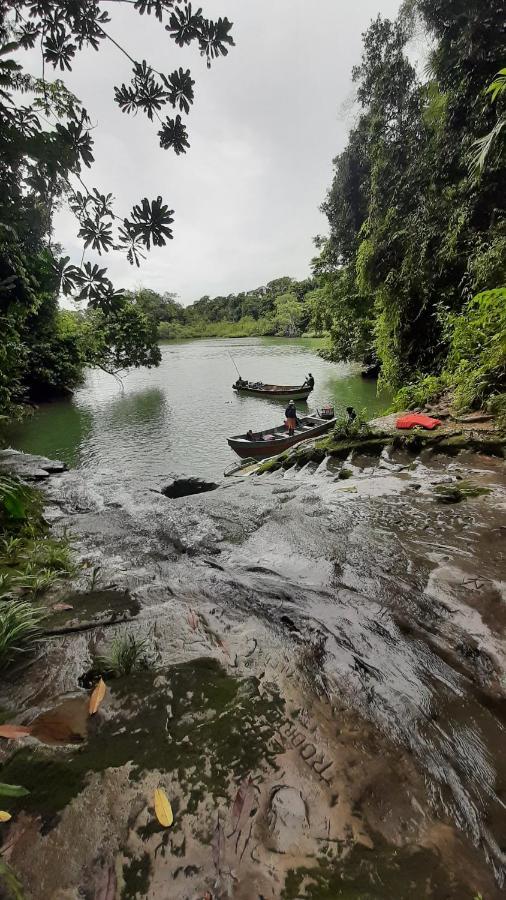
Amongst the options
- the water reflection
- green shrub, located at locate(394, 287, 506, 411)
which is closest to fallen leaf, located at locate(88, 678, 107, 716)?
green shrub, located at locate(394, 287, 506, 411)

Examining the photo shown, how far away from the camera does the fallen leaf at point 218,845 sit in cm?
138

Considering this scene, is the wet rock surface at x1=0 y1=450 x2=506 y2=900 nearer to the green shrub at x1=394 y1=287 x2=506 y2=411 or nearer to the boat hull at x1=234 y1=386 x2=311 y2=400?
the green shrub at x1=394 y1=287 x2=506 y2=411

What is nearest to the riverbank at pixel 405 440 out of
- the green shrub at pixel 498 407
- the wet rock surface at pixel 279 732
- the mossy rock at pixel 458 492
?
the green shrub at pixel 498 407

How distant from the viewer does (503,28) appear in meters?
9.87

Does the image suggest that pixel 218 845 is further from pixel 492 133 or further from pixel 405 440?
pixel 492 133

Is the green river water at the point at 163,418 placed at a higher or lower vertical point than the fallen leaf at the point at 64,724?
lower

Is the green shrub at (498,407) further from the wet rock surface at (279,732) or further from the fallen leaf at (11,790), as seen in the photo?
the fallen leaf at (11,790)

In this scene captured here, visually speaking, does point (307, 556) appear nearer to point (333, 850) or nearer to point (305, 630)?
point (305, 630)

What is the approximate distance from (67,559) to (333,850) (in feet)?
11.2

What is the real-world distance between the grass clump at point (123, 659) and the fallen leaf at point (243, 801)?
3.14 ft

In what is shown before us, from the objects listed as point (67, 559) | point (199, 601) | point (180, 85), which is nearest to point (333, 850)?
point (199, 601)

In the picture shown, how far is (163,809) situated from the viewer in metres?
1.54

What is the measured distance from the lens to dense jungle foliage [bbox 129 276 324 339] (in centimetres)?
7400

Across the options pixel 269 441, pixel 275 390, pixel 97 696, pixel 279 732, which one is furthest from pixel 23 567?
pixel 275 390
